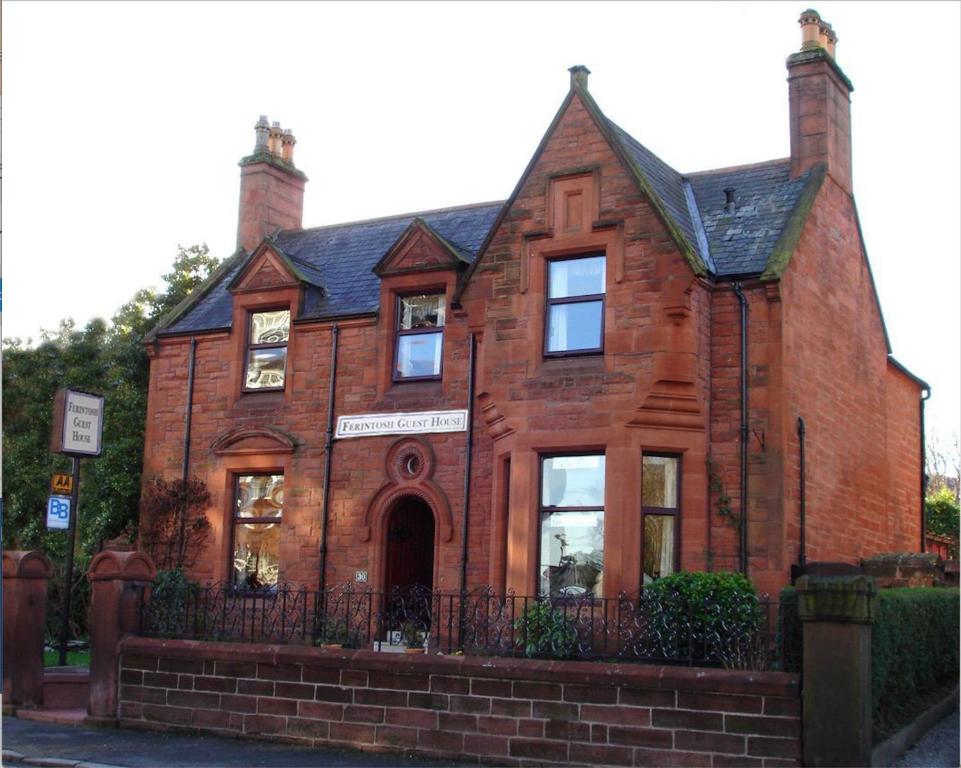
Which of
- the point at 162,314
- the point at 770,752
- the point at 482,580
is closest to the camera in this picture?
the point at 770,752

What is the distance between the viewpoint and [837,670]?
34.9ft

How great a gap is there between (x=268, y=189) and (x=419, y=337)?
717 cm

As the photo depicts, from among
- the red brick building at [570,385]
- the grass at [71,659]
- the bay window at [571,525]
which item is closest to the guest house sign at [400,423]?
the red brick building at [570,385]

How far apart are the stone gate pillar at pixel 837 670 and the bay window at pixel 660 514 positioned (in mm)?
5029

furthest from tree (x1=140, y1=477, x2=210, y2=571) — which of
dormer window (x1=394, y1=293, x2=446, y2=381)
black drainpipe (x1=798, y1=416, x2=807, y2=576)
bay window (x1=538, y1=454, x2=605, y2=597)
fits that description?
black drainpipe (x1=798, y1=416, x2=807, y2=576)

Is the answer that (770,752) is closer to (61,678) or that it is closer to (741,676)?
A: (741,676)

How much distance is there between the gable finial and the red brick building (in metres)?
0.04

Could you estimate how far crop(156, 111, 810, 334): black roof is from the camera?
17.3 m

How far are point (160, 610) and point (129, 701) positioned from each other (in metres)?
1.20

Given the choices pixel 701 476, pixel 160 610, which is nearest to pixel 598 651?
pixel 701 476

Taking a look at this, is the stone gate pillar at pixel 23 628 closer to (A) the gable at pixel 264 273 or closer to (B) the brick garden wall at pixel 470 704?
(B) the brick garden wall at pixel 470 704

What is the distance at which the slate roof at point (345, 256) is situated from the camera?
835 inches

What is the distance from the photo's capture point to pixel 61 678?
16609 mm

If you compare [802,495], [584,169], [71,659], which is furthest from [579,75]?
[71,659]
